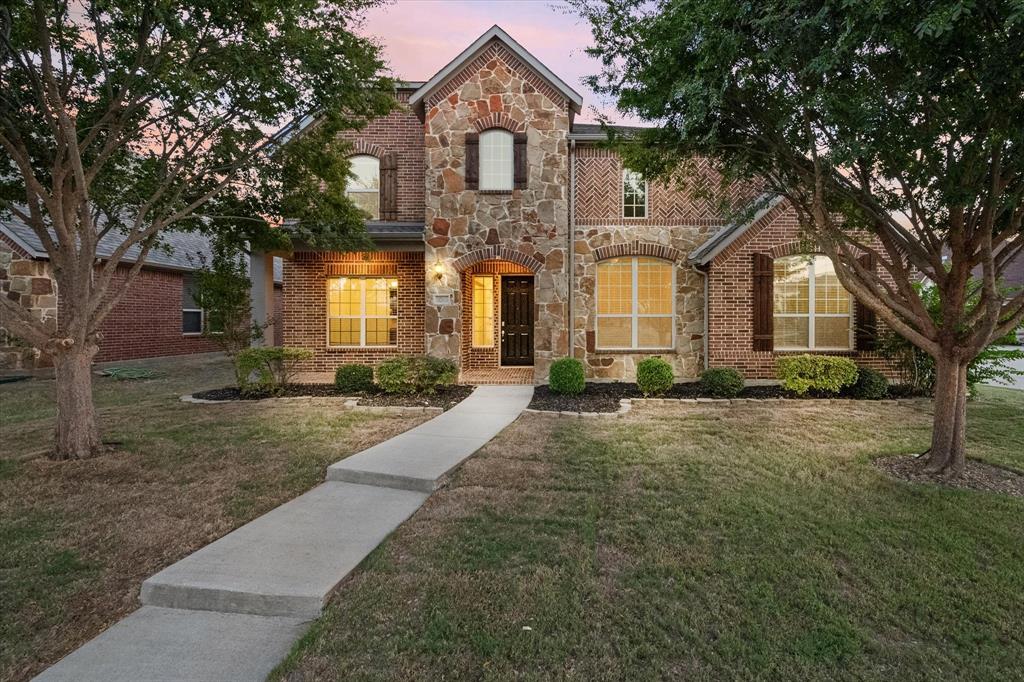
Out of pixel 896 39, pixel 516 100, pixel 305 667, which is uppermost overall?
pixel 516 100

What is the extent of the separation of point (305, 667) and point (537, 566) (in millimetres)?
1515

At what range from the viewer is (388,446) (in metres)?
6.05

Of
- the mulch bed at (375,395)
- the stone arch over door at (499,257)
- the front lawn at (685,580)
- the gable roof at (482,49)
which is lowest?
the front lawn at (685,580)

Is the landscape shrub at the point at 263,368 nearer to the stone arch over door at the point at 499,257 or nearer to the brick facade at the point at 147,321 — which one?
the stone arch over door at the point at 499,257

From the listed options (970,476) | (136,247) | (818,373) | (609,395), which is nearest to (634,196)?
(609,395)

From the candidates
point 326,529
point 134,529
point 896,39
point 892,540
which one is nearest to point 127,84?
point 134,529

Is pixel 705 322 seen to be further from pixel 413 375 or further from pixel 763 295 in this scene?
pixel 413 375

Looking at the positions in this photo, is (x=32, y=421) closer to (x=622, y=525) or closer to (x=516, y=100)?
(x=622, y=525)

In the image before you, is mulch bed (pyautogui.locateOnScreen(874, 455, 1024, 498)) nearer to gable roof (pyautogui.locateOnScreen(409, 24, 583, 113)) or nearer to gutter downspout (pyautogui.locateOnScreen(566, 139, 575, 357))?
gutter downspout (pyautogui.locateOnScreen(566, 139, 575, 357))

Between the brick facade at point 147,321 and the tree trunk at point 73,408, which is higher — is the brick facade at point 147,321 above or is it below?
above

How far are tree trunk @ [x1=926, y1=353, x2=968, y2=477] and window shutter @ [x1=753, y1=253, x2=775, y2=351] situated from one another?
18.0 ft

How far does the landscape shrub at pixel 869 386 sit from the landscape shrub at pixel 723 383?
2.31 meters

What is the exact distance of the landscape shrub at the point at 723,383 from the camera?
9703 millimetres

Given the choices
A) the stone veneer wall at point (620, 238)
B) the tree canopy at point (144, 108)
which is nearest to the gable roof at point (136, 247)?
the tree canopy at point (144, 108)
